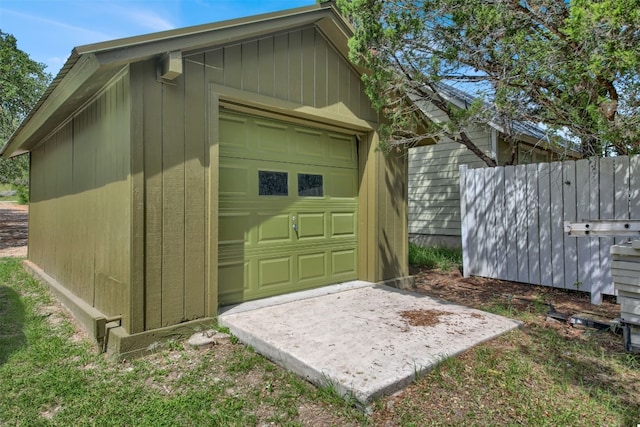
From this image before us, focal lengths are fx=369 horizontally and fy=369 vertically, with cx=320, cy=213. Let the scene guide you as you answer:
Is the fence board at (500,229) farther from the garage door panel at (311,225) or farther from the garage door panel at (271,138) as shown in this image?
the garage door panel at (271,138)

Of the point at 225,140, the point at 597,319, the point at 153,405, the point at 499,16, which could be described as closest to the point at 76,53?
the point at 225,140

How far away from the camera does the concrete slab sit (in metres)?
2.60

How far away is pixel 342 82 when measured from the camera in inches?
196

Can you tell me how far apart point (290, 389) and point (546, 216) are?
15.8 ft

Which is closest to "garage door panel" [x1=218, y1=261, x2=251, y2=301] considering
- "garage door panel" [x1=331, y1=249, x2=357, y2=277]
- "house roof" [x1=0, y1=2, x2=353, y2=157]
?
"garage door panel" [x1=331, y1=249, x2=357, y2=277]

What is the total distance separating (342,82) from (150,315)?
365cm

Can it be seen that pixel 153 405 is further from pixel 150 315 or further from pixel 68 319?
pixel 68 319

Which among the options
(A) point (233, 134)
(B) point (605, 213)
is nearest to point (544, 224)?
(B) point (605, 213)

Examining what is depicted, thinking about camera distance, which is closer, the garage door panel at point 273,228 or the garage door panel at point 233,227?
the garage door panel at point 233,227

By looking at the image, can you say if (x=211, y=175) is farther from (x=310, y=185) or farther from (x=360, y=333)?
(x=360, y=333)

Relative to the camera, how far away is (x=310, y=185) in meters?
4.93

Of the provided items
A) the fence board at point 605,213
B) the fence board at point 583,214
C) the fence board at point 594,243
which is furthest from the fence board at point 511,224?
the fence board at point 605,213

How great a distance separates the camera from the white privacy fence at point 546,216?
4.87 meters

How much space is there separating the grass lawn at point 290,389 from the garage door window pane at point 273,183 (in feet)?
6.07
